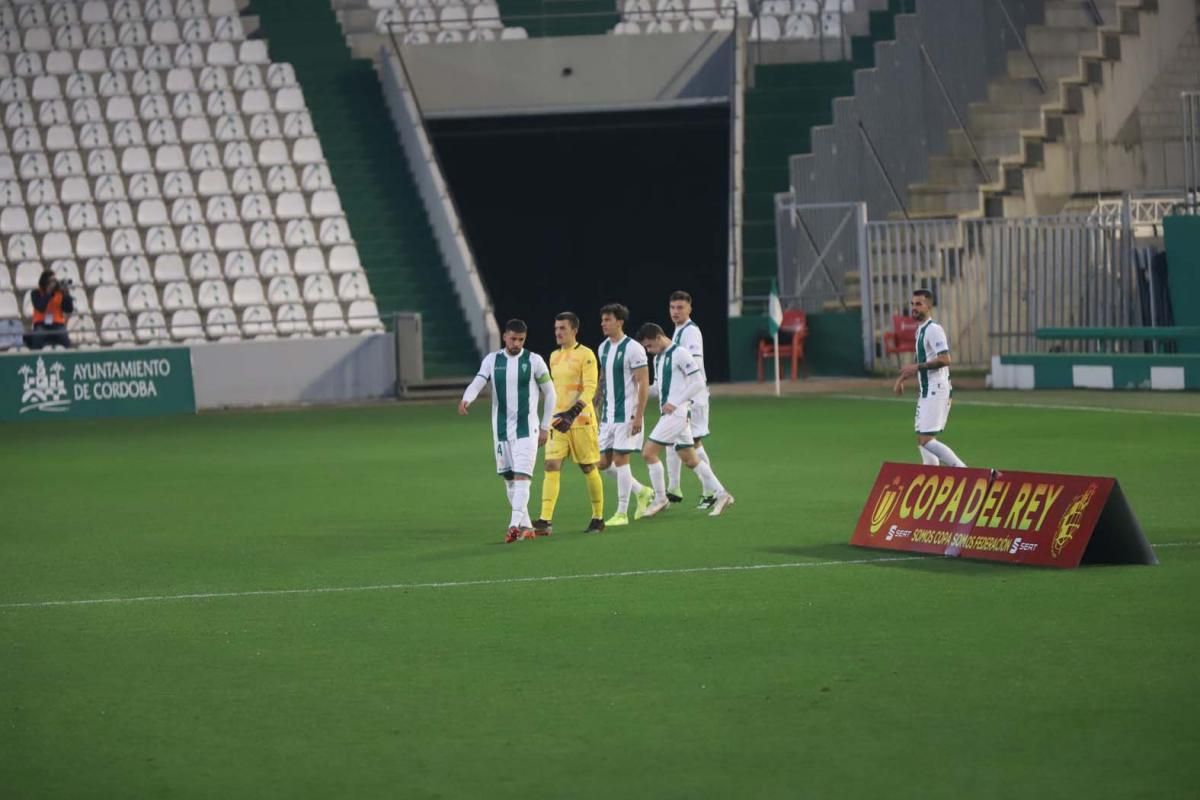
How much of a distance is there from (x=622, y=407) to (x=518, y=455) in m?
1.67

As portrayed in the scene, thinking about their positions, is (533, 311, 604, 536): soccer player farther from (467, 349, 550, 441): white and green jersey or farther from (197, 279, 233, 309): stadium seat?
(197, 279, 233, 309): stadium seat

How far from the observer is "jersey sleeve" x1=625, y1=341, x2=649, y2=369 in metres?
15.1

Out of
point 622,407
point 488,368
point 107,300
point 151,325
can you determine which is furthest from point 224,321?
point 488,368

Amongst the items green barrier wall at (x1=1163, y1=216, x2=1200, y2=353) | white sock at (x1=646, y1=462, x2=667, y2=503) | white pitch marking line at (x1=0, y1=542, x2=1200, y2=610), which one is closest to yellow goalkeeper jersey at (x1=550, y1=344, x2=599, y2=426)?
white sock at (x1=646, y1=462, x2=667, y2=503)

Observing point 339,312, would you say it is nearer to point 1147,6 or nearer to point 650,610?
point 1147,6

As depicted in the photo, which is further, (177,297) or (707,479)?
(177,297)

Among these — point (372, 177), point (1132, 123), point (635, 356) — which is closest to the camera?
point (635, 356)

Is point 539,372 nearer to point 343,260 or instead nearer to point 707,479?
point 707,479

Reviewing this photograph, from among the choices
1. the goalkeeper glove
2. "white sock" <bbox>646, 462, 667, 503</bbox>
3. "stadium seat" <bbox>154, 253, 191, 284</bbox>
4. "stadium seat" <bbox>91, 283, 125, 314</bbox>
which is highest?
"stadium seat" <bbox>154, 253, 191, 284</bbox>

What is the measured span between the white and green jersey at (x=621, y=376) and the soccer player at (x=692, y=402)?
19.0 inches

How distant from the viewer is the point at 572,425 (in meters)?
14.5

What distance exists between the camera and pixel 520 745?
295 inches

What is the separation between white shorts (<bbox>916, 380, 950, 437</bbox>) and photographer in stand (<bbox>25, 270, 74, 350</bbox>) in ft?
58.4

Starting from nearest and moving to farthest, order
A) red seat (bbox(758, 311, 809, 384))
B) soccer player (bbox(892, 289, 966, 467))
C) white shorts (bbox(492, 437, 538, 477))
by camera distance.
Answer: white shorts (bbox(492, 437, 538, 477))
soccer player (bbox(892, 289, 966, 467))
red seat (bbox(758, 311, 809, 384))
